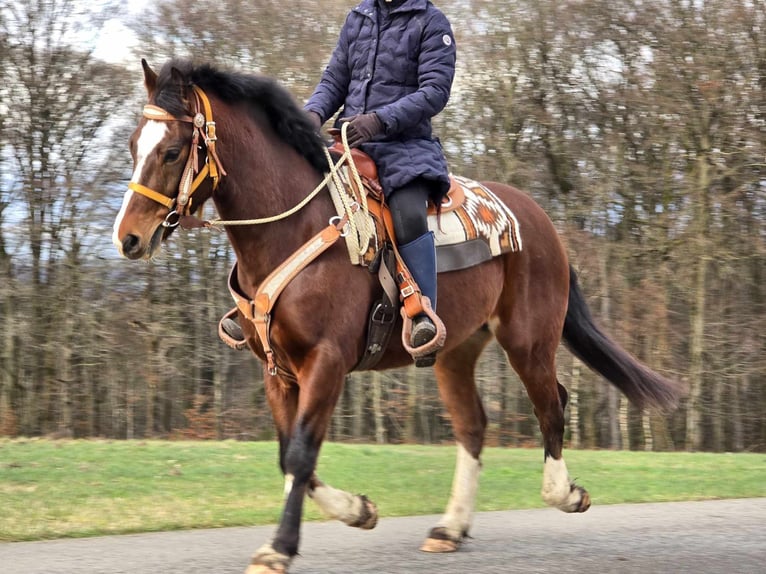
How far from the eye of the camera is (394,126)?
5723mm

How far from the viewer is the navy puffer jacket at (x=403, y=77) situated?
5828mm

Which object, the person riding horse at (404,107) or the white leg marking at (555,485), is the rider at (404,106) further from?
the white leg marking at (555,485)

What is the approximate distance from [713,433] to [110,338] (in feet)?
47.3

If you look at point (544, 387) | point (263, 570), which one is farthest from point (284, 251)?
point (544, 387)

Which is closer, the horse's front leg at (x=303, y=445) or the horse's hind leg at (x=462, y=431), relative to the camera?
the horse's front leg at (x=303, y=445)

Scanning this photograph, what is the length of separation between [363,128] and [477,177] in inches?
589

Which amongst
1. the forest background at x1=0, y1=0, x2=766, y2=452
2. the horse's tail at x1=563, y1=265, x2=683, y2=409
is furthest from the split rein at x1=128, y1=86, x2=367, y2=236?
the forest background at x1=0, y1=0, x2=766, y2=452

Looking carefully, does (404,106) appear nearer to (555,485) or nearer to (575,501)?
(555,485)

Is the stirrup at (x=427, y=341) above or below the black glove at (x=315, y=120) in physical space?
below

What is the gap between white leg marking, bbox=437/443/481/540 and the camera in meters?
6.12

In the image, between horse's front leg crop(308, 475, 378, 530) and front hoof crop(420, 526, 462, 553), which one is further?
front hoof crop(420, 526, 462, 553)

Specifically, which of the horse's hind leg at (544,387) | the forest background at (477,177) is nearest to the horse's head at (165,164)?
the horse's hind leg at (544,387)

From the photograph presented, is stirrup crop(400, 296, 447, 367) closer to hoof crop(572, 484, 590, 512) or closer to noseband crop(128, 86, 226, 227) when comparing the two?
noseband crop(128, 86, 226, 227)

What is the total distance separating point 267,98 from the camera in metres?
5.47
